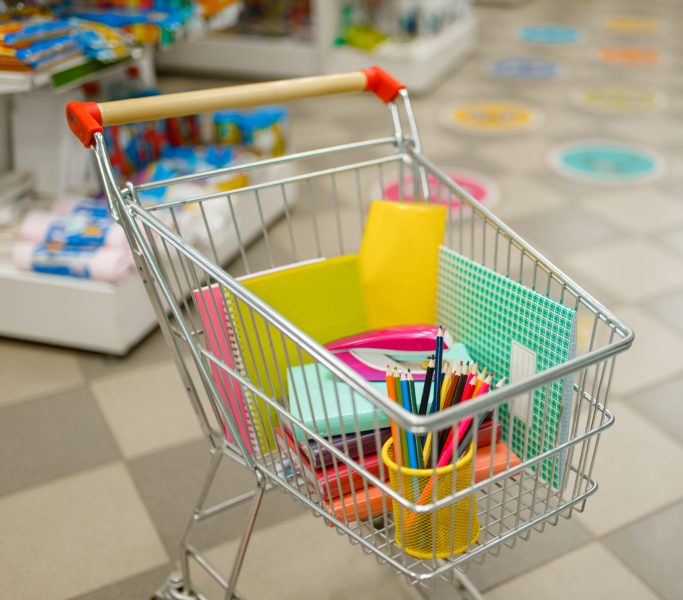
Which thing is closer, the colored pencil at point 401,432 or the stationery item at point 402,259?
the colored pencil at point 401,432

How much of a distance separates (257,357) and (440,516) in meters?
0.42

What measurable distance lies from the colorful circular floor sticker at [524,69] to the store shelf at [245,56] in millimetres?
1288

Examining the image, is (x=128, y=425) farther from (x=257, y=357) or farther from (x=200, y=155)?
(x=200, y=155)

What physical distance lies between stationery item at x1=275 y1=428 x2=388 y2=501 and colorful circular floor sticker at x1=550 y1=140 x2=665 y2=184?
278cm

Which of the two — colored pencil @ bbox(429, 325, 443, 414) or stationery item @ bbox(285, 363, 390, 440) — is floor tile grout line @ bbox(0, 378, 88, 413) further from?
colored pencil @ bbox(429, 325, 443, 414)

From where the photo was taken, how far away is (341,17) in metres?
4.88

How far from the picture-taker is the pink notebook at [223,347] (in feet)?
3.99

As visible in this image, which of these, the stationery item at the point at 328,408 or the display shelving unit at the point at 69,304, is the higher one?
the stationery item at the point at 328,408

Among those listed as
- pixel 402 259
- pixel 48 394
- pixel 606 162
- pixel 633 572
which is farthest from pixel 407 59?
pixel 633 572

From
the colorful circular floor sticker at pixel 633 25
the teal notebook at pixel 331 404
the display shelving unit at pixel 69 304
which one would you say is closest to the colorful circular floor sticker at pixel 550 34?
the colorful circular floor sticker at pixel 633 25

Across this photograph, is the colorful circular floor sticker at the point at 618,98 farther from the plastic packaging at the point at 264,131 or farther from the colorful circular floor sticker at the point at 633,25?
the plastic packaging at the point at 264,131

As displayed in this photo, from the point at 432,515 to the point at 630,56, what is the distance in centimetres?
538

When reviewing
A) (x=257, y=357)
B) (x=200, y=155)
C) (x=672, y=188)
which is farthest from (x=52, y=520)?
(x=672, y=188)

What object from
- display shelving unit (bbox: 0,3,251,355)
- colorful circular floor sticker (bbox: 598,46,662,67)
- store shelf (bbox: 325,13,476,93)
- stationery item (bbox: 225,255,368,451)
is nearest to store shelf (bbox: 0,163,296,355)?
display shelving unit (bbox: 0,3,251,355)
